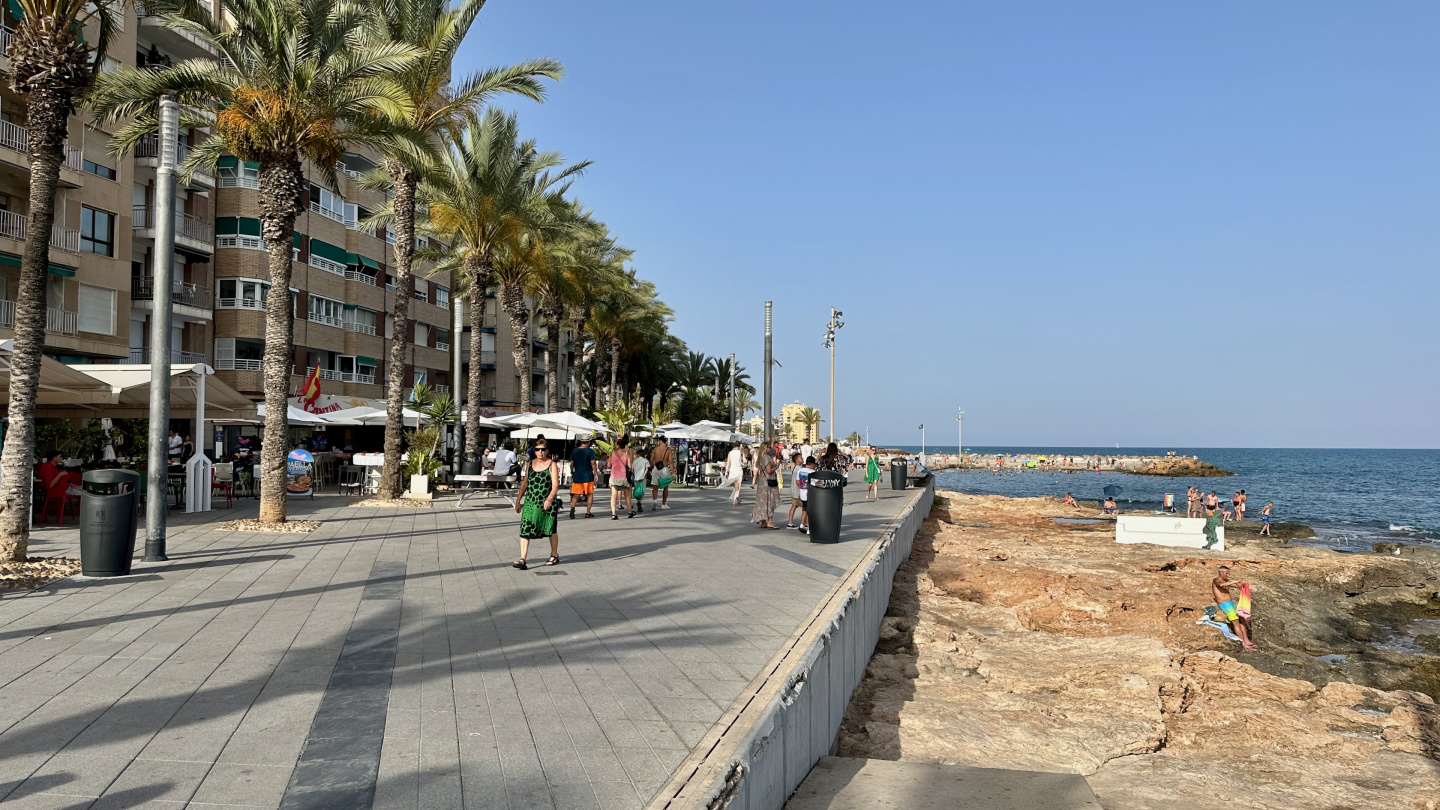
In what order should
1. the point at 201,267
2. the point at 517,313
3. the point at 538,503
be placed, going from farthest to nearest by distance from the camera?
1. the point at 201,267
2. the point at 517,313
3. the point at 538,503

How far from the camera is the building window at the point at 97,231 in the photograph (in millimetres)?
29500

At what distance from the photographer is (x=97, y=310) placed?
29.8 meters

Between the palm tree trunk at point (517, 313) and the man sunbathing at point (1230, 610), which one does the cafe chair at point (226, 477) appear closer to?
the palm tree trunk at point (517, 313)

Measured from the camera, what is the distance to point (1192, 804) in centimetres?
596

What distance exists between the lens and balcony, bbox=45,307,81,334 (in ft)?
91.7

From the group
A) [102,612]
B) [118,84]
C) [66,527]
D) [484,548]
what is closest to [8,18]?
[118,84]

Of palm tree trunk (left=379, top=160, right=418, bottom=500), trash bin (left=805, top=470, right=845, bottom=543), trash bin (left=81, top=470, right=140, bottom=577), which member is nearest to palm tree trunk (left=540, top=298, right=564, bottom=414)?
palm tree trunk (left=379, top=160, right=418, bottom=500)

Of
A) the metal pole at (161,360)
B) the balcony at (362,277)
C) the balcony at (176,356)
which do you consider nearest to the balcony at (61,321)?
the balcony at (176,356)

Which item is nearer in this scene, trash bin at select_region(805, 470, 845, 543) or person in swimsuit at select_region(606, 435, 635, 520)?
trash bin at select_region(805, 470, 845, 543)

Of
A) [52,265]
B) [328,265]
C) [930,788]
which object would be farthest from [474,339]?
[930,788]

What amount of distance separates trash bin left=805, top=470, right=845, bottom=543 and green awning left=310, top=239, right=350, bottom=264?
3282 cm

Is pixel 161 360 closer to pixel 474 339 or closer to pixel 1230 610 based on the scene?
pixel 1230 610

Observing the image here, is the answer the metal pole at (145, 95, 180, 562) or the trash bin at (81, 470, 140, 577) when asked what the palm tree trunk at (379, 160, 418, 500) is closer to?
the metal pole at (145, 95, 180, 562)

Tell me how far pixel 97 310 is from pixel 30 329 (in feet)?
74.1
